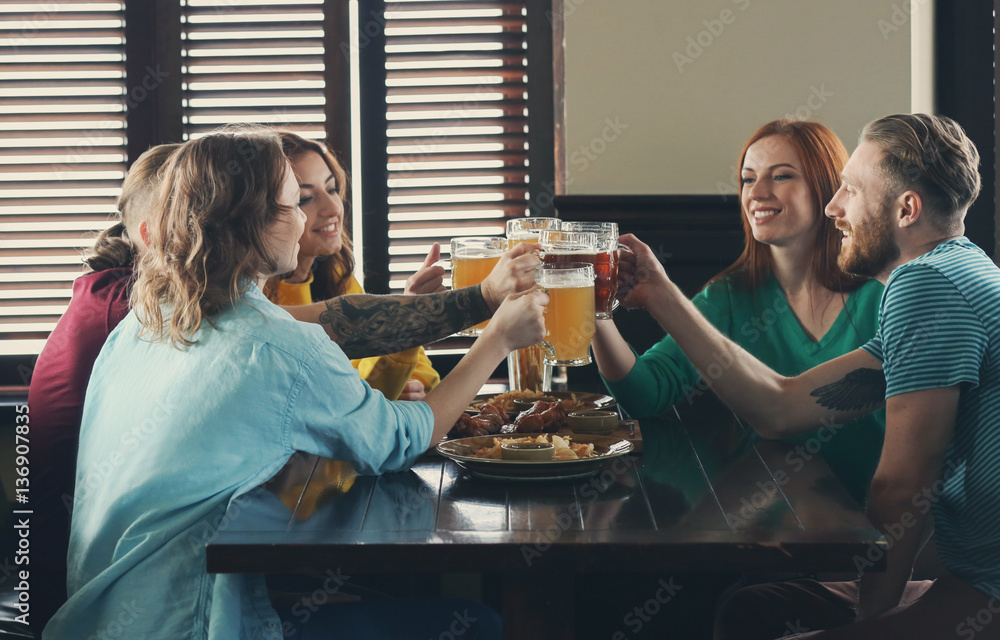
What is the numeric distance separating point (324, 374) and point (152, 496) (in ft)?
1.00

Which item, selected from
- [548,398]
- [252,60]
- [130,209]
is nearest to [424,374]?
[548,398]

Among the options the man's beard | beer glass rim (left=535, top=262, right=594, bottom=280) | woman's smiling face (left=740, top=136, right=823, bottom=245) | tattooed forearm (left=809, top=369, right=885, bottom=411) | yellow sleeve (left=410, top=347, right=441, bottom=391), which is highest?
woman's smiling face (left=740, top=136, right=823, bottom=245)

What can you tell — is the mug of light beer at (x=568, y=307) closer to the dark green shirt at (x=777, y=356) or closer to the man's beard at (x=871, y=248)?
the dark green shirt at (x=777, y=356)

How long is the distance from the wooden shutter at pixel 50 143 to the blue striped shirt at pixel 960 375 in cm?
259

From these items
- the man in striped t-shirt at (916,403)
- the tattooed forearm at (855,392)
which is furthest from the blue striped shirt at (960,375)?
the tattooed forearm at (855,392)

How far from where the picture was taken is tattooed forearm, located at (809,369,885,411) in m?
1.72

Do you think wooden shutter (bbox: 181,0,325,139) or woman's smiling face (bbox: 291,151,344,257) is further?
wooden shutter (bbox: 181,0,325,139)

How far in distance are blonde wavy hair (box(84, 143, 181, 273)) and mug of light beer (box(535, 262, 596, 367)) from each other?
2.75 ft

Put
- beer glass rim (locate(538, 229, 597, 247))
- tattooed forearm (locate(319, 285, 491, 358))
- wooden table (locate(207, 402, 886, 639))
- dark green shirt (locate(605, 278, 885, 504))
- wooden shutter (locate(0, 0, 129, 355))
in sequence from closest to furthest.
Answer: wooden table (locate(207, 402, 886, 639)) → beer glass rim (locate(538, 229, 597, 247)) → tattooed forearm (locate(319, 285, 491, 358)) → dark green shirt (locate(605, 278, 885, 504)) → wooden shutter (locate(0, 0, 129, 355))

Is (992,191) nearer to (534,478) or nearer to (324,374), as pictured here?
(534,478)

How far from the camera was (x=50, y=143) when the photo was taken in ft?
9.79

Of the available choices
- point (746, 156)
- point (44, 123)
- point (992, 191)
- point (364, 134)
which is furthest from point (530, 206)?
point (44, 123)

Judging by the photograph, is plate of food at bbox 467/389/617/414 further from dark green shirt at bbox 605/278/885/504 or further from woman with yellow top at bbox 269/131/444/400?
woman with yellow top at bbox 269/131/444/400

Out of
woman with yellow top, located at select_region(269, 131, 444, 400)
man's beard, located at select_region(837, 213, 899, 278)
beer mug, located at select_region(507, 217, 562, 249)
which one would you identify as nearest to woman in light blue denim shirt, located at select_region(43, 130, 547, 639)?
beer mug, located at select_region(507, 217, 562, 249)
